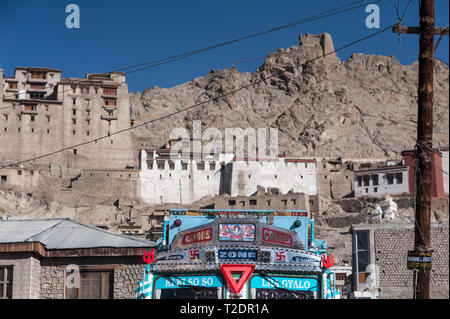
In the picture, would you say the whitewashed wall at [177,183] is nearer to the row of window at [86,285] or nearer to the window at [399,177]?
the window at [399,177]

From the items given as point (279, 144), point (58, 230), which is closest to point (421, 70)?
point (58, 230)

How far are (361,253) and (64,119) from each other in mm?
78274

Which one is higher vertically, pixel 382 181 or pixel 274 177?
pixel 274 177

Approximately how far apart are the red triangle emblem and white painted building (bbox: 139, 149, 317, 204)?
101448 millimetres

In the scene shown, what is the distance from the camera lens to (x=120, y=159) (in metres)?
116

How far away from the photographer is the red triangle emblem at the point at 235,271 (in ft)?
34.1

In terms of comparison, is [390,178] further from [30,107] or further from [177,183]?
[30,107]

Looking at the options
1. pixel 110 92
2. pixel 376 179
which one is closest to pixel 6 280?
pixel 376 179

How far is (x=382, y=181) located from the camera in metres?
108

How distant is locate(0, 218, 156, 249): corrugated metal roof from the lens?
2009 cm

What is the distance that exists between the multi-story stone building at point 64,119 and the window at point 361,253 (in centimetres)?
7068
